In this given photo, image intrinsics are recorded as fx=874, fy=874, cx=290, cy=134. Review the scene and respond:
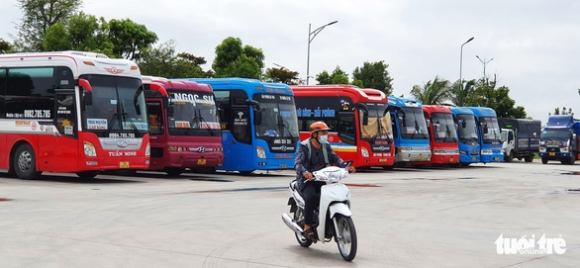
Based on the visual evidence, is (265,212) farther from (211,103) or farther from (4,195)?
(211,103)

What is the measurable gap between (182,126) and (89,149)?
4.40 meters

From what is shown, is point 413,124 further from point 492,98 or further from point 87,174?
point 492,98

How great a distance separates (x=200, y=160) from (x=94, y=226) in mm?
12342

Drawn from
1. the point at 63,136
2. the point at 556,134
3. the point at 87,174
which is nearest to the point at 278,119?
the point at 87,174

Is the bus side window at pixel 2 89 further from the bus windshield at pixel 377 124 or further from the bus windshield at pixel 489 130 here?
the bus windshield at pixel 489 130

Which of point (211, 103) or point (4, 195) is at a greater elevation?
point (211, 103)

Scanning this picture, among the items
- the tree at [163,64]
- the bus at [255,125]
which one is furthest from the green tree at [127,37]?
the bus at [255,125]

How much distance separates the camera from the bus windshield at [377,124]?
3080 cm

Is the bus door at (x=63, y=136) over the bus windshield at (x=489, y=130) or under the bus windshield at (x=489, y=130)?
over

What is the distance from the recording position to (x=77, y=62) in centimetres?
2067

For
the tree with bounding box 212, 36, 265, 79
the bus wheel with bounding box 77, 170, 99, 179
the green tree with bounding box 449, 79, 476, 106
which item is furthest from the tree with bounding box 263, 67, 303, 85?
the bus wheel with bounding box 77, 170, 99, 179

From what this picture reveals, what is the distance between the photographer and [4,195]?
55.4ft

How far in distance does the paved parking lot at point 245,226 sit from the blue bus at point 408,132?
488 inches

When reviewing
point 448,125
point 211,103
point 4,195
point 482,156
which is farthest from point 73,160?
point 482,156
